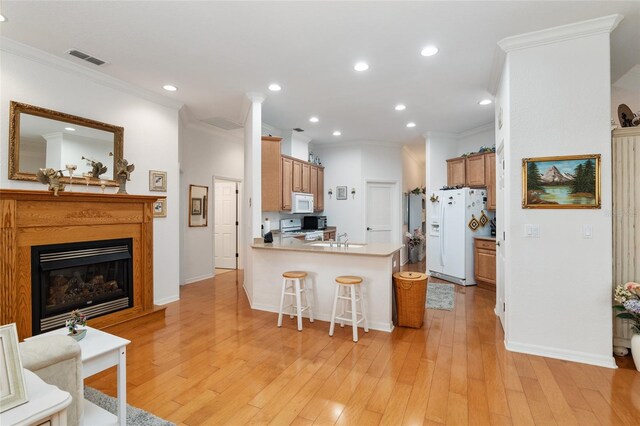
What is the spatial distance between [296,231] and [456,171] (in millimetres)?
3448

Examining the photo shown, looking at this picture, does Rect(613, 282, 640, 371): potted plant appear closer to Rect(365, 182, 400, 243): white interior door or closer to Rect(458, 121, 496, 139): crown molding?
Rect(458, 121, 496, 139): crown molding

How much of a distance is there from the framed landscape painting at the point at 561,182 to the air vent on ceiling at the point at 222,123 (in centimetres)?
467

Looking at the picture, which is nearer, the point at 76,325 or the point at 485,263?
the point at 76,325

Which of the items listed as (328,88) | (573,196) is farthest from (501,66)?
(328,88)

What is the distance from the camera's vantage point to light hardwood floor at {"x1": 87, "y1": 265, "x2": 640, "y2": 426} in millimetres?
2062

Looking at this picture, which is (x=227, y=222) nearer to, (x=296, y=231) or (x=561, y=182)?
(x=296, y=231)

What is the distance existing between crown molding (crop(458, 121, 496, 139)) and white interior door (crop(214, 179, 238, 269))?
501 centimetres

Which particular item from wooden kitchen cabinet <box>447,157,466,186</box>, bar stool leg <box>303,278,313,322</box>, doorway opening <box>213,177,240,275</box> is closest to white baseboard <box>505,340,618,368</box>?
bar stool leg <box>303,278,313,322</box>

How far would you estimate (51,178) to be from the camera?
3076mm

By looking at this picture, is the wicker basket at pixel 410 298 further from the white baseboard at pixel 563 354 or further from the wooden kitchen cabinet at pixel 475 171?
the wooden kitchen cabinet at pixel 475 171

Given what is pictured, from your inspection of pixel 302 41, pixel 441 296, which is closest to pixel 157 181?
pixel 302 41

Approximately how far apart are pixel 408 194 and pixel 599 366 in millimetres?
6518

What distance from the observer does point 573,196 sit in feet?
9.20

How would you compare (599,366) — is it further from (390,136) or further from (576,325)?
(390,136)
